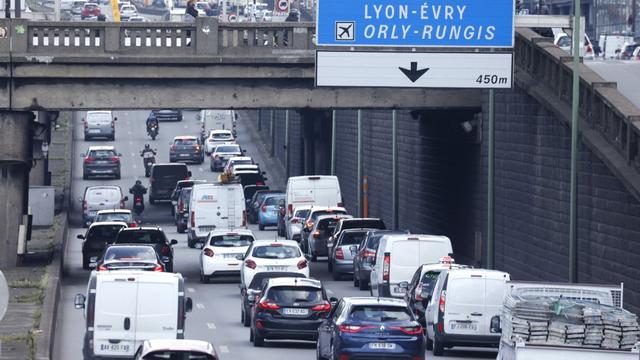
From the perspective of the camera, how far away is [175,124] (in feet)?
389

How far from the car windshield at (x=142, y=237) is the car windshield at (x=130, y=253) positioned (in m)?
7.11

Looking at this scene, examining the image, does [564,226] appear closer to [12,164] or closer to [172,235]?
[12,164]

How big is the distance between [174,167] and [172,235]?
11.9m

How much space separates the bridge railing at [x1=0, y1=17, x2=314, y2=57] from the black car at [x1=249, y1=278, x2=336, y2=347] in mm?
17212

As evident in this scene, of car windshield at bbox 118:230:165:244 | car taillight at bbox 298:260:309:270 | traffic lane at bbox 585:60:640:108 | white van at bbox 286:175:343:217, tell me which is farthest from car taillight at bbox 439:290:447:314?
white van at bbox 286:175:343:217

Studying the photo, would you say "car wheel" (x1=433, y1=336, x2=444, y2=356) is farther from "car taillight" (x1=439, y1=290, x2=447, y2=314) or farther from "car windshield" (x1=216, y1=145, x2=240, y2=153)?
"car windshield" (x1=216, y1=145, x2=240, y2=153)

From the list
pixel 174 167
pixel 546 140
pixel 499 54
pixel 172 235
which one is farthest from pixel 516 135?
pixel 174 167

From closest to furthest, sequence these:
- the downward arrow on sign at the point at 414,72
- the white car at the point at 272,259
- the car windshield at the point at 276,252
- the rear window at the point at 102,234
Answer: the downward arrow on sign at the point at 414,72 → the white car at the point at 272,259 → the car windshield at the point at 276,252 → the rear window at the point at 102,234

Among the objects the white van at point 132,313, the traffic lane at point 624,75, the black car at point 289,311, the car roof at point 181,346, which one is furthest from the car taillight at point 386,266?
the car roof at point 181,346

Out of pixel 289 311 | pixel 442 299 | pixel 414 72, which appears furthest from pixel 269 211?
pixel 442 299

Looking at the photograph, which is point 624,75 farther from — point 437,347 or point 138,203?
point 138,203

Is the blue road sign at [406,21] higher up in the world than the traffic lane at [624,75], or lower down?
higher up

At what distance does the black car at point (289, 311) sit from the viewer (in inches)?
1234

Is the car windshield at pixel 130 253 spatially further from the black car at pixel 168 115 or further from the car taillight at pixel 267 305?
the black car at pixel 168 115
